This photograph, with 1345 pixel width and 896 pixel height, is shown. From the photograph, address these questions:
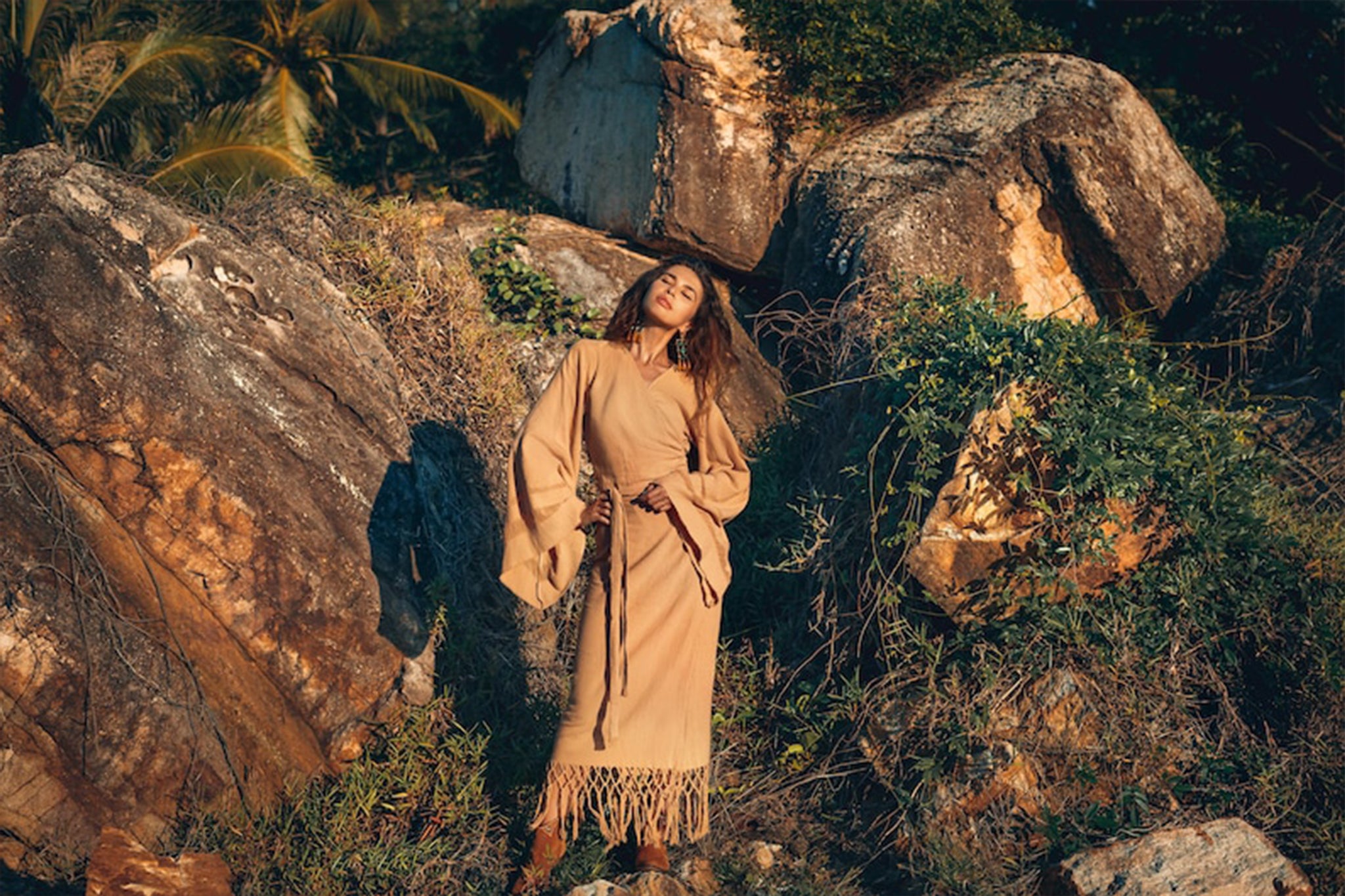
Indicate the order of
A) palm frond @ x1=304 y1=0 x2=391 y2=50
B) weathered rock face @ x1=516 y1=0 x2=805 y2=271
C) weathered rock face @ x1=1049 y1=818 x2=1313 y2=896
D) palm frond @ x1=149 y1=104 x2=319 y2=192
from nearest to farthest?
weathered rock face @ x1=1049 y1=818 x2=1313 y2=896 < weathered rock face @ x1=516 y1=0 x2=805 y2=271 < palm frond @ x1=149 y1=104 x2=319 y2=192 < palm frond @ x1=304 y1=0 x2=391 y2=50

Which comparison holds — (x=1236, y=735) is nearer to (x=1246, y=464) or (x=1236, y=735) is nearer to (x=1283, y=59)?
(x=1246, y=464)

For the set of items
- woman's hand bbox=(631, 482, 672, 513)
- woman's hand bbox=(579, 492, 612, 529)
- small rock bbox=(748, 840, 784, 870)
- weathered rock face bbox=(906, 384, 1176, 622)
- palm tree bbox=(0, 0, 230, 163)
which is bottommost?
small rock bbox=(748, 840, 784, 870)

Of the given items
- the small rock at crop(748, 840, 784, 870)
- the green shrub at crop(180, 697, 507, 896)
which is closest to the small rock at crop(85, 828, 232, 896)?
the green shrub at crop(180, 697, 507, 896)

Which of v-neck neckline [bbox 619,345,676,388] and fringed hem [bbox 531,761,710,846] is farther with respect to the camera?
v-neck neckline [bbox 619,345,676,388]

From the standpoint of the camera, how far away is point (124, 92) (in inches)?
415

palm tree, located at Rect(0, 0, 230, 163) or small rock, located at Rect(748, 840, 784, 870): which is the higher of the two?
palm tree, located at Rect(0, 0, 230, 163)

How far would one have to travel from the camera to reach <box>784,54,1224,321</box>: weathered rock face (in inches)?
311

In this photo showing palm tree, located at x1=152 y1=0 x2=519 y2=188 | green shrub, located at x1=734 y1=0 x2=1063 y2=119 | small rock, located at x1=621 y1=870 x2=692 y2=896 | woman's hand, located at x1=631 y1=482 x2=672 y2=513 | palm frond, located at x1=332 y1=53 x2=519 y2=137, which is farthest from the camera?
palm frond, located at x1=332 y1=53 x2=519 y2=137

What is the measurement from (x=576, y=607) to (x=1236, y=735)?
10.1 ft

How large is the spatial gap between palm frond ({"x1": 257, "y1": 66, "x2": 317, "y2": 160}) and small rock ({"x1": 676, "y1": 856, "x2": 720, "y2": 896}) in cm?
783

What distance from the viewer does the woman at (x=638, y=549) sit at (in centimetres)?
486

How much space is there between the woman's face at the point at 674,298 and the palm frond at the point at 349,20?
361 inches

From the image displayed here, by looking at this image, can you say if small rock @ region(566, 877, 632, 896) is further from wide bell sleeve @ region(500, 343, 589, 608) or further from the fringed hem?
wide bell sleeve @ region(500, 343, 589, 608)

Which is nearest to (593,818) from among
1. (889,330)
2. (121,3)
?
(889,330)
